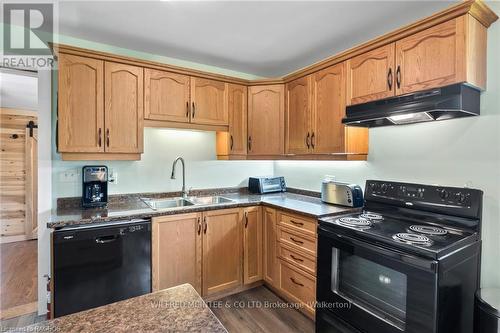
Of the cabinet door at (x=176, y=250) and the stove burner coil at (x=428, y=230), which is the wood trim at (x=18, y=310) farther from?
the stove burner coil at (x=428, y=230)

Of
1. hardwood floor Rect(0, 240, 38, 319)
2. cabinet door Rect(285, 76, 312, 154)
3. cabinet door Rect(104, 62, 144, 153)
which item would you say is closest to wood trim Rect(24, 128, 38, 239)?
hardwood floor Rect(0, 240, 38, 319)

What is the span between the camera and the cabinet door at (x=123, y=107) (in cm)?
226

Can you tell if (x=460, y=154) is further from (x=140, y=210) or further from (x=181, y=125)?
(x=140, y=210)

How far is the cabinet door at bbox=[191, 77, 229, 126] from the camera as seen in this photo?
8.75 feet

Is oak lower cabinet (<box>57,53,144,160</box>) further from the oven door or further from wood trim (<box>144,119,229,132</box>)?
the oven door

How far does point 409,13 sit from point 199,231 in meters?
2.40

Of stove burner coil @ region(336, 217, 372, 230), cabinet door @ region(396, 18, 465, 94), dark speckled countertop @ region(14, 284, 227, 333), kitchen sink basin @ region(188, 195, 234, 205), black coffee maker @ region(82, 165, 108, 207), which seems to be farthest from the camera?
kitchen sink basin @ region(188, 195, 234, 205)

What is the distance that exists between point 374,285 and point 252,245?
A: 4.06 ft

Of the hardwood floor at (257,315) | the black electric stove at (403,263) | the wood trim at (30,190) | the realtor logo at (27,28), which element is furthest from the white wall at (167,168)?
the wood trim at (30,190)

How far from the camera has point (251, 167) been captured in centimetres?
342

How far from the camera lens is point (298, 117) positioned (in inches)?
108

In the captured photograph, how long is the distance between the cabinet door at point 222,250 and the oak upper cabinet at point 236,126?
75 cm

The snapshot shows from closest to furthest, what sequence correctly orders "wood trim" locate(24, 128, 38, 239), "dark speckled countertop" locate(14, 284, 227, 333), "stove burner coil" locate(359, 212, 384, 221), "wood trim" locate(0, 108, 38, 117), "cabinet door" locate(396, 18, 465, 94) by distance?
"dark speckled countertop" locate(14, 284, 227, 333) → "cabinet door" locate(396, 18, 465, 94) → "stove burner coil" locate(359, 212, 384, 221) → "wood trim" locate(0, 108, 38, 117) → "wood trim" locate(24, 128, 38, 239)

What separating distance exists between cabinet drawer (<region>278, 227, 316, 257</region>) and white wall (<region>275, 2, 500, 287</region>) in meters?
0.82
